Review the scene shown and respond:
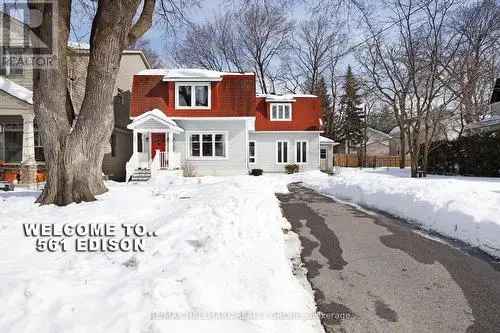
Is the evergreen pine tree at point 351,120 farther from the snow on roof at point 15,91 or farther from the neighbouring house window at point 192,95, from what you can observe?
the snow on roof at point 15,91

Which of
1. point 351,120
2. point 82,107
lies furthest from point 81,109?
point 351,120

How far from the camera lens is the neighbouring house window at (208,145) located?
20734mm

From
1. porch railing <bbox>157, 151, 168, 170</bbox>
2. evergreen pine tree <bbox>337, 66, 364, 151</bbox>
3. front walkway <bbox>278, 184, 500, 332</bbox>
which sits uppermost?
evergreen pine tree <bbox>337, 66, 364, 151</bbox>

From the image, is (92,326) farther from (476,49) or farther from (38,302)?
(476,49)

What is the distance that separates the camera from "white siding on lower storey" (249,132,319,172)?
81.6ft

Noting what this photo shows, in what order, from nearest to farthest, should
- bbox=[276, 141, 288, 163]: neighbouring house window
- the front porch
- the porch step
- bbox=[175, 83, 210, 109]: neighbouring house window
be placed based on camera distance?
the porch step, the front porch, bbox=[175, 83, 210, 109]: neighbouring house window, bbox=[276, 141, 288, 163]: neighbouring house window

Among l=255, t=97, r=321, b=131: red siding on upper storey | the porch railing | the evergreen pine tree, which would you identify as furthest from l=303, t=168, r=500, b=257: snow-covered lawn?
the evergreen pine tree

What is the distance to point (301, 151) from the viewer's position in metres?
25.3

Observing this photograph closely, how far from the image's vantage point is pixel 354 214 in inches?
312

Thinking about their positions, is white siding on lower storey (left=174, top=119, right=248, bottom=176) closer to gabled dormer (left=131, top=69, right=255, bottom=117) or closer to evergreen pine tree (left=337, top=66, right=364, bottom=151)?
gabled dormer (left=131, top=69, right=255, bottom=117)

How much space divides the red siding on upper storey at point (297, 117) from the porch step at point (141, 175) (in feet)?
31.8

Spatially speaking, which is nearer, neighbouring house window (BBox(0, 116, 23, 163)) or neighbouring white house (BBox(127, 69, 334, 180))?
neighbouring house window (BBox(0, 116, 23, 163))

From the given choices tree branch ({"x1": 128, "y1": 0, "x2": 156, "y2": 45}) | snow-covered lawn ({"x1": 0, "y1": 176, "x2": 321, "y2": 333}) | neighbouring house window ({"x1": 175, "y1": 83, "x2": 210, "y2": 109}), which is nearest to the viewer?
snow-covered lawn ({"x1": 0, "y1": 176, "x2": 321, "y2": 333})

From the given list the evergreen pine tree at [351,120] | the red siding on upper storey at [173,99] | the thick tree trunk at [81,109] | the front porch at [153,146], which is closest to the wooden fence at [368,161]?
the evergreen pine tree at [351,120]
